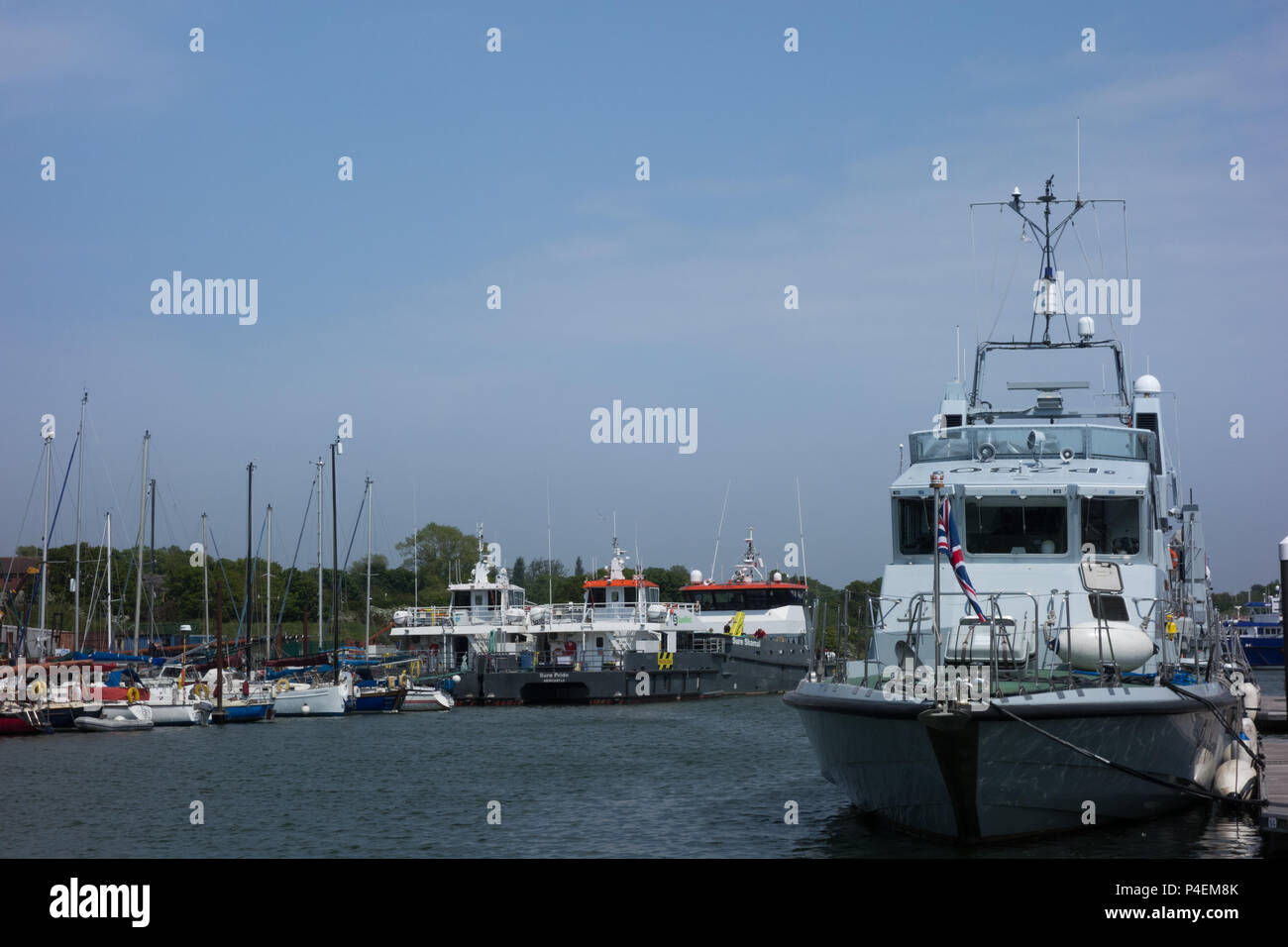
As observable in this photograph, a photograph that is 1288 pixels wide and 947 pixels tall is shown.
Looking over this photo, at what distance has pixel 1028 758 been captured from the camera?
48.9 ft

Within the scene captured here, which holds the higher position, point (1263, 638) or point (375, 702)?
point (375, 702)

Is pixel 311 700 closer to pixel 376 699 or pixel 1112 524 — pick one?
pixel 376 699

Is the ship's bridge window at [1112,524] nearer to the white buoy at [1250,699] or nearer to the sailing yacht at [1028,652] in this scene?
the sailing yacht at [1028,652]

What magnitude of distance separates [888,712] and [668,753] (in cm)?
1837

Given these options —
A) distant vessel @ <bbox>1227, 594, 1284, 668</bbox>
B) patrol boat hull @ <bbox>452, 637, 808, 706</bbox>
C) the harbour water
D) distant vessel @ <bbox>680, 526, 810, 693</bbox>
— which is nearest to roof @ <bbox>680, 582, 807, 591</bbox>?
distant vessel @ <bbox>680, 526, 810, 693</bbox>

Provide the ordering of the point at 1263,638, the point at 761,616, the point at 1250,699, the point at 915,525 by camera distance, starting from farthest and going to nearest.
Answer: the point at 1263,638 < the point at 761,616 < the point at 1250,699 < the point at 915,525

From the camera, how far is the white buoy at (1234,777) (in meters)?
18.4

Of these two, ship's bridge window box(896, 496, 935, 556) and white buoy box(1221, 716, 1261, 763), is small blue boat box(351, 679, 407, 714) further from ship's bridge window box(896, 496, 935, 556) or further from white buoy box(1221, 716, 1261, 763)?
white buoy box(1221, 716, 1261, 763)

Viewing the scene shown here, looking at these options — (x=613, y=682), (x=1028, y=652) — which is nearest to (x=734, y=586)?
(x=613, y=682)

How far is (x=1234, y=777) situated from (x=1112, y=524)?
404cm

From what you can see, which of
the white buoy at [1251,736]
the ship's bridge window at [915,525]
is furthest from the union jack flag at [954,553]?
the white buoy at [1251,736]

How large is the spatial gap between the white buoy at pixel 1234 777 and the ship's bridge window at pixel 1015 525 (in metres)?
3.85

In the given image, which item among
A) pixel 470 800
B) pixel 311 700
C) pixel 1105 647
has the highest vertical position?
pixel 1105 647

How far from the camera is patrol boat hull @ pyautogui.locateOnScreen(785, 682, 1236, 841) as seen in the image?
14.7 metres
